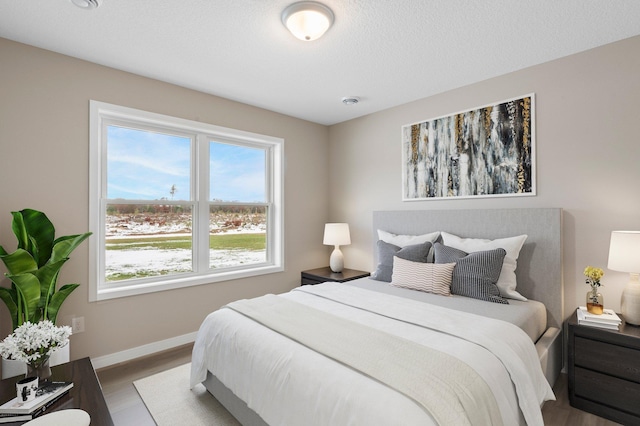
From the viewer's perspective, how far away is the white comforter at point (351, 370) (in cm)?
124

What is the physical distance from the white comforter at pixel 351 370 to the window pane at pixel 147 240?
4.25 feet

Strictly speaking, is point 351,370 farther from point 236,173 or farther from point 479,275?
point 236,173

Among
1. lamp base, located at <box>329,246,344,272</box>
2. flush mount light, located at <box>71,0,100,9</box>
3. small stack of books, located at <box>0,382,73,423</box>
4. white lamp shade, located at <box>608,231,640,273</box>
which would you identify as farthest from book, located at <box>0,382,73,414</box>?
white lamp shade, located at <box>608,231,640,273</box>

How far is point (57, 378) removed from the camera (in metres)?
1.77

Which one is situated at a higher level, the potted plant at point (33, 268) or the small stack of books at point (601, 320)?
the potted plant at point (33, 268)

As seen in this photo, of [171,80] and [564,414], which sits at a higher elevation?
[171,80]

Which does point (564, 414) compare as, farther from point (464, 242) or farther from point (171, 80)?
point (171, 80)

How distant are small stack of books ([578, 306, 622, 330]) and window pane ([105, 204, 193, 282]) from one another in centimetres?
350

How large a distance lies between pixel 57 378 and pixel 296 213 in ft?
9.42

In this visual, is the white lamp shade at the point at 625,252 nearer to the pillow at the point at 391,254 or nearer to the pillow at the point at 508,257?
the pillow at the point at 508,257

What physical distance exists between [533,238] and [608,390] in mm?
1138

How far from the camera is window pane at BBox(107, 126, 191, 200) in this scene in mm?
2977

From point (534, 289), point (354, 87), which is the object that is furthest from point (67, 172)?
point (534, 289)

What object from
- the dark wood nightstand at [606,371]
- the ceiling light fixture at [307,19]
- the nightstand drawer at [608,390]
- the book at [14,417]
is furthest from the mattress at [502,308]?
the book at [14,417]
